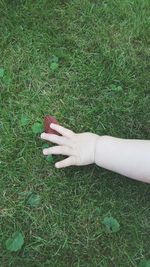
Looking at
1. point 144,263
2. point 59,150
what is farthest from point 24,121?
point 144,263

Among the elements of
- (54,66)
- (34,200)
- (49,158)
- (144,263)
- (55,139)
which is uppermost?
(54,66)

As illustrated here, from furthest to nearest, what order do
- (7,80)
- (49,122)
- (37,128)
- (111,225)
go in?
(7,80), (37,128), (49,122), (111,225)

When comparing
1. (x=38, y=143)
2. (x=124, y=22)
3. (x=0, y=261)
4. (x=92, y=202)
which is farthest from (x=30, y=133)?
(x=124, y=22)

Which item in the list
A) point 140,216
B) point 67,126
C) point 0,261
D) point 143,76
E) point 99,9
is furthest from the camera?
point 99,9

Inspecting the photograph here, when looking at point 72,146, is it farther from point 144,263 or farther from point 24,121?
point 144,263

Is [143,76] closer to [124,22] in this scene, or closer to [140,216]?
[124,22]

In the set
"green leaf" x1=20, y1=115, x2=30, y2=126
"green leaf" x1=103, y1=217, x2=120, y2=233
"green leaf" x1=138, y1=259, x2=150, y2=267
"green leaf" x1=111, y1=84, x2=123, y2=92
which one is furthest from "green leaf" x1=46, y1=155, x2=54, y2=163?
"green leaf" x1=138, y1=259, x2=150, y2=267

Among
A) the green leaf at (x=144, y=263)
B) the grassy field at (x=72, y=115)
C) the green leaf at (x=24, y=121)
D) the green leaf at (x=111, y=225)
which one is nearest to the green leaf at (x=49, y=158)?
the grassy field at (x=72, y=115)
